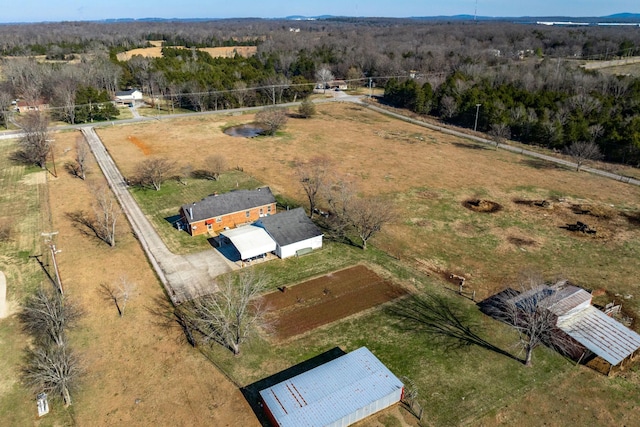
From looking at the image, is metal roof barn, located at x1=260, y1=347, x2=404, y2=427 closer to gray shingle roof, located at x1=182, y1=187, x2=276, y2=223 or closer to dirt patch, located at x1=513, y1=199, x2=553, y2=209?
gray shingle roof, located at x1=182, y1=187, x2=276, y2=223

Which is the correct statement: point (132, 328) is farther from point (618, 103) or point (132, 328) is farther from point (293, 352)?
point (618, 103)

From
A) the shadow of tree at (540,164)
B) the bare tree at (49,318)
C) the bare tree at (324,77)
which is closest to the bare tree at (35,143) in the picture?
the bare tree at (49,318)

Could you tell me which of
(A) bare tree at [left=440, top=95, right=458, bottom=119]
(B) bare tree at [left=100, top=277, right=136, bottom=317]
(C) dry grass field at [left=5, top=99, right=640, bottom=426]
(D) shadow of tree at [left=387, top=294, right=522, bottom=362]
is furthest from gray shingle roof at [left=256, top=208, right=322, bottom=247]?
(A) bare tree at [left=440, top=95, right=458, bottom=119]

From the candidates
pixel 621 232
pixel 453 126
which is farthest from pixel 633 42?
pixel 621 232

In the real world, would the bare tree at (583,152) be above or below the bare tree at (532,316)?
above

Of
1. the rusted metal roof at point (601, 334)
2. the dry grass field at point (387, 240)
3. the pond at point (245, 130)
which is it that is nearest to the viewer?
the dry grass field at point (387, 240)

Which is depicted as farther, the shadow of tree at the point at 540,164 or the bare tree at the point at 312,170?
the shadow of tree at the point at 540,164

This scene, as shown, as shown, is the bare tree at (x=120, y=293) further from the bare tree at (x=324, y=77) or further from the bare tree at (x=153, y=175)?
the bare tree at (x=324, y=77)

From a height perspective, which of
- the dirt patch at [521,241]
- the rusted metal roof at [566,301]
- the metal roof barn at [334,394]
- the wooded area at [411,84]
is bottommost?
the metal roof barn at [334,394]
